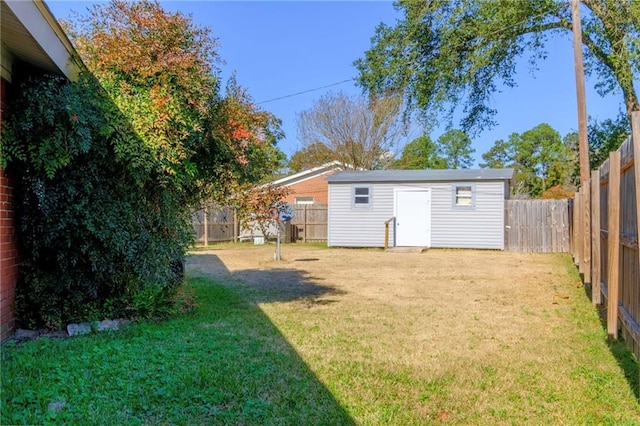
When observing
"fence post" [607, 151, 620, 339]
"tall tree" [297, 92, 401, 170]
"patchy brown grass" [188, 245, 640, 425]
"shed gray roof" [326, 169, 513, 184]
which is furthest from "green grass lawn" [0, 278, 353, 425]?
"tall tree" [297, 92, 401, 170]

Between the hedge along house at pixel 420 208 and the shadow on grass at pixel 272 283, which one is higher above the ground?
the hedge along house at pixel 420 208

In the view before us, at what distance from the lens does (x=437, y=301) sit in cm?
686

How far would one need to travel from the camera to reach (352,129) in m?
26.7

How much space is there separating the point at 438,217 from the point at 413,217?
90 cm

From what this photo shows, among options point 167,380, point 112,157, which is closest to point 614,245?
point 167,380

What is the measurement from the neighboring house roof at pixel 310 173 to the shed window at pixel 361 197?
8.93 metres

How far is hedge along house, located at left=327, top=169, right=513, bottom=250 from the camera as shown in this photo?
15.9 m

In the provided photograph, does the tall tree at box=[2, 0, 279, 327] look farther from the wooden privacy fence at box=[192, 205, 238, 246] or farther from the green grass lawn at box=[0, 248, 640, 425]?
the wooden privacy fence at box=[192, 205, 238, 246]

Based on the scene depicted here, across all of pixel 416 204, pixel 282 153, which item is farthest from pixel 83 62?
pixel 282 153

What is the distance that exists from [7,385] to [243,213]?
3.31m

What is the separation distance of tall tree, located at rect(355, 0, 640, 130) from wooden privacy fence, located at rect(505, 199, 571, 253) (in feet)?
11.1


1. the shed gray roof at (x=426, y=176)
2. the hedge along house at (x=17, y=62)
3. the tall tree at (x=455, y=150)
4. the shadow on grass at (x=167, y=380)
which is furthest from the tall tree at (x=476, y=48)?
the tall tree at (x=455, y=150)

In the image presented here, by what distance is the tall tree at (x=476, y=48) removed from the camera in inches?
528

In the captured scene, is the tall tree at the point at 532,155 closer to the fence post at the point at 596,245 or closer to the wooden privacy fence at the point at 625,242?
the fence post at the point at 596,245
